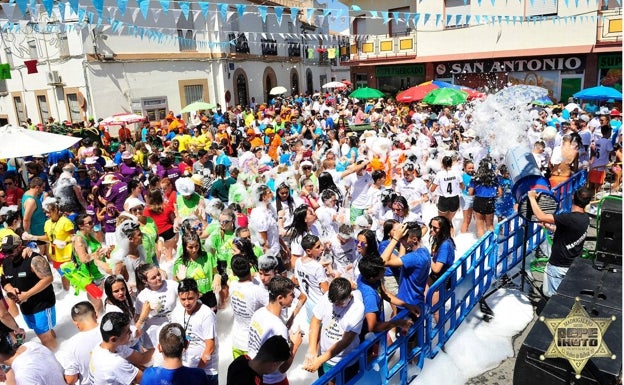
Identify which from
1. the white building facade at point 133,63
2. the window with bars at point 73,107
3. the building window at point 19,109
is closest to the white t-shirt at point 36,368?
the white building facade at point 133,63

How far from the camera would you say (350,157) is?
412 inches

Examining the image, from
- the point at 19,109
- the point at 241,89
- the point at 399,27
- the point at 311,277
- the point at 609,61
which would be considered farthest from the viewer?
the point at 241,89

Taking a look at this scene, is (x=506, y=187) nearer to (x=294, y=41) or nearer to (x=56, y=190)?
(x=56, y=190)

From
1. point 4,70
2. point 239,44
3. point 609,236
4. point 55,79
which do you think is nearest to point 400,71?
point 239,44

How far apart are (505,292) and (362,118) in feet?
43.1

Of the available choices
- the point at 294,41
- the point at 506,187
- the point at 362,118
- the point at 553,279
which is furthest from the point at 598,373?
the point at 294,41

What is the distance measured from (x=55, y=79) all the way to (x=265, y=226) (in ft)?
69.5

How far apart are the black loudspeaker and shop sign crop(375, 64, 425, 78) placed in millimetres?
23391

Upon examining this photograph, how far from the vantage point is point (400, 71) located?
26.9 metres

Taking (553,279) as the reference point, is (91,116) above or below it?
above

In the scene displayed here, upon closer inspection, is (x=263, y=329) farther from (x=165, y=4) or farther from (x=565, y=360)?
(x=165, y=4)

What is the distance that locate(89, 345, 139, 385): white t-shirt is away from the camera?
3371 mm

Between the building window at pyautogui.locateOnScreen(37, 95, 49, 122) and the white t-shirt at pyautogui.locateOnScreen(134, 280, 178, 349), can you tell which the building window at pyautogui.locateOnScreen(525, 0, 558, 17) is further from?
the building window at pyautogui.locateOnScreen(37, 95, 49, 122)

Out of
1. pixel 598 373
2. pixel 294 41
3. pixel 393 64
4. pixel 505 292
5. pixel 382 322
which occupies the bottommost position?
pixel 505 292
